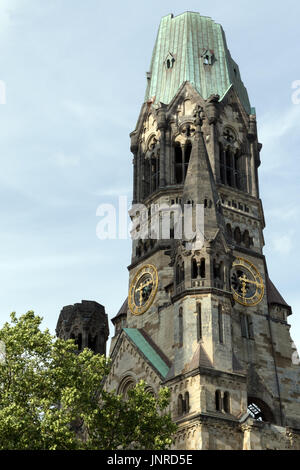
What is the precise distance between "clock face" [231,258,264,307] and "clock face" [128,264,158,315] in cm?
606

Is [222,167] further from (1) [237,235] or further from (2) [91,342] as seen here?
(2) [91,342]

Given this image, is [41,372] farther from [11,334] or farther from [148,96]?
[148,96]

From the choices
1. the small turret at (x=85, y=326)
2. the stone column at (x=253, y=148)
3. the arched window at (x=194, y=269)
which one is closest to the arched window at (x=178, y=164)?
the stone column at (x=253, y=148)

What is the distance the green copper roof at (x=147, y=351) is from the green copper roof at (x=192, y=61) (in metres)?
23.1

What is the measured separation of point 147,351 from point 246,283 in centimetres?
1020

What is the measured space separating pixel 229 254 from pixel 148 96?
82.7ft

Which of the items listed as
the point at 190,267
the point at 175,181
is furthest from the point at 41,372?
the point at 175,181

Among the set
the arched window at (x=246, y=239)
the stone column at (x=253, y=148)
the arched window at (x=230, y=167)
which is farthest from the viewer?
the stone column at (x=253, y=148)

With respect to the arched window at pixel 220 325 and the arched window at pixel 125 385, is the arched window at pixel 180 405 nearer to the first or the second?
the arched window at pixel 220 325

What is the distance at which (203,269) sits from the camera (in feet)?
176

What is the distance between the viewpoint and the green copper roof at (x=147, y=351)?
5447cm

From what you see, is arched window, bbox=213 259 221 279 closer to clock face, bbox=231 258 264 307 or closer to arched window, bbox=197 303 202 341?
arched window, bbox=197 303 202 341

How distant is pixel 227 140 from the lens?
70312 mm

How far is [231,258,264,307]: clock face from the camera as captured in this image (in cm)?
6116
